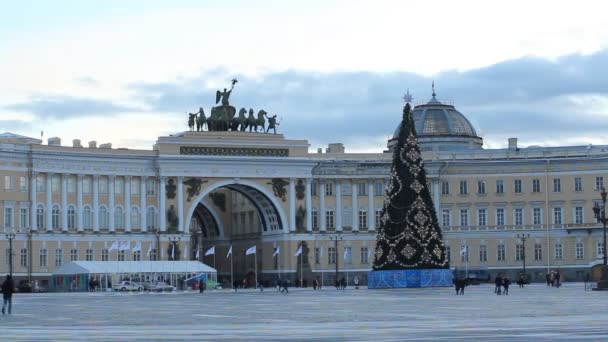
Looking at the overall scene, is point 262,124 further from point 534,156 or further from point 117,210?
point 534,156

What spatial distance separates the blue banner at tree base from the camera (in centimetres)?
8888

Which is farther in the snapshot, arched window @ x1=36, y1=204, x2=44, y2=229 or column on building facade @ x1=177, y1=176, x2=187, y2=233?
column on building facade @ x1=177, y1=176, x2=187, y2=233

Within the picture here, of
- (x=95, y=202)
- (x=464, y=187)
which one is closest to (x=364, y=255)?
(x=464, y=187)

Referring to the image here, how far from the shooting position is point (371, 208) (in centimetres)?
12256

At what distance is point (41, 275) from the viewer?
352 feet

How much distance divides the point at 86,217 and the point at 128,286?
1325 cm

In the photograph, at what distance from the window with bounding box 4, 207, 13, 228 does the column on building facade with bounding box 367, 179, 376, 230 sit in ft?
109

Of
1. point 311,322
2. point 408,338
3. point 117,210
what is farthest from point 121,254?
point 408,338

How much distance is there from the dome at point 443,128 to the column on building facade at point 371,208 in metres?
10.8

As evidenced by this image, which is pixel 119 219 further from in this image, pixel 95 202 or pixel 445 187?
pixel 445 187

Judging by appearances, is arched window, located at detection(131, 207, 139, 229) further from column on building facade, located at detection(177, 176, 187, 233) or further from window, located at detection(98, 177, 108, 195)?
column on building facade, located at detection(177, 176, 187, 233)

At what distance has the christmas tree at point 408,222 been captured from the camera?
8912 cm

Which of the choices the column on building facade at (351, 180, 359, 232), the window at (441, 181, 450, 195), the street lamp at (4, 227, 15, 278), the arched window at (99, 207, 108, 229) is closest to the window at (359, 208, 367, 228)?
the column on building facade at (351, 180, 359, 232)

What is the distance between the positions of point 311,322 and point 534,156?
8483cm
